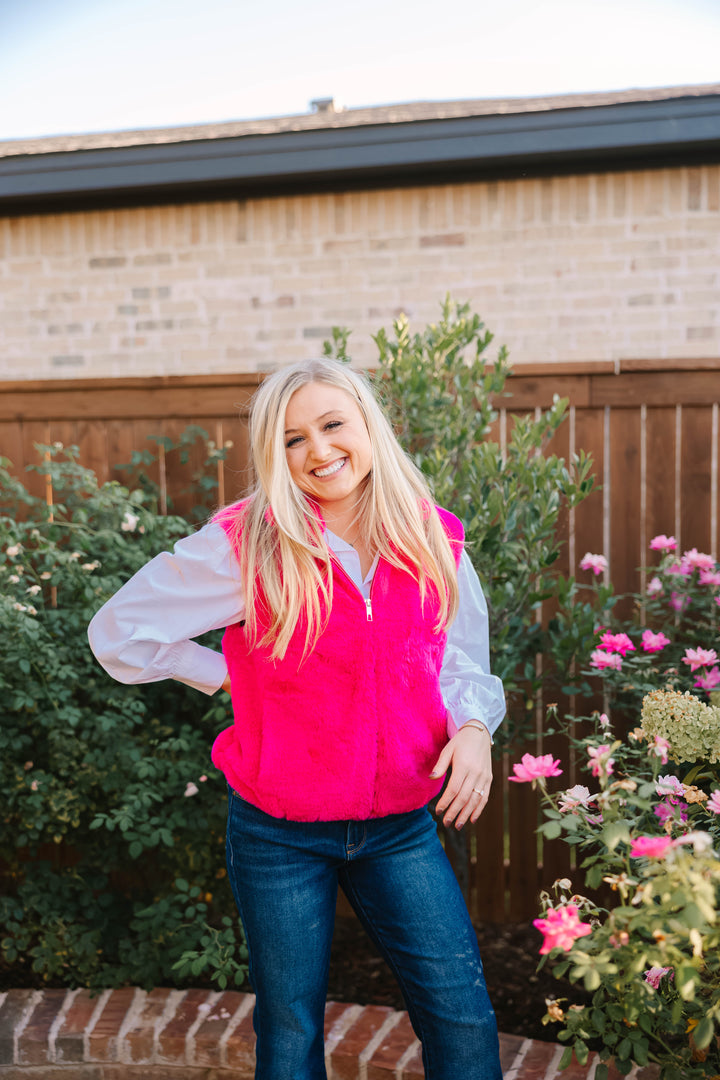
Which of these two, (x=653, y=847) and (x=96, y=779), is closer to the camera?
(x=653, y=847)

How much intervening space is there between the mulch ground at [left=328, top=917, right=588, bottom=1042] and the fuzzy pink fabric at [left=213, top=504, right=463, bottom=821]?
1.33m

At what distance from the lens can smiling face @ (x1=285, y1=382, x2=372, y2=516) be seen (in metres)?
1.73

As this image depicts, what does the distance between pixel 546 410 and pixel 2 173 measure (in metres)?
2.68

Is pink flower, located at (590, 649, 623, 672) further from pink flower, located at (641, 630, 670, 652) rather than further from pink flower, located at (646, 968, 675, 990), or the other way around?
pink flower, located at (646, 968, 675, 990)

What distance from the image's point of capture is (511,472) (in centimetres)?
254

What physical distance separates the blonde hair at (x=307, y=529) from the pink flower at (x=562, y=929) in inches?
25.5

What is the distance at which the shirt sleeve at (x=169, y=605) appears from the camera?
1.70 metres

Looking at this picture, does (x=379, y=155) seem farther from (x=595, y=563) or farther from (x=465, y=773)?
(x=465, y=773)

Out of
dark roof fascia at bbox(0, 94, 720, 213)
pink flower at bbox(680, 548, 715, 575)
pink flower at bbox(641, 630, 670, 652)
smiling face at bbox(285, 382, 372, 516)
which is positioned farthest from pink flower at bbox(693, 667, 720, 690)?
dark roof fascia at bbox(0, 94, 720, 213)

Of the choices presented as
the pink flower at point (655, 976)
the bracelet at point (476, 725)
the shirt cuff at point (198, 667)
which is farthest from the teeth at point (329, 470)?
the pink flower at point (655, 976)

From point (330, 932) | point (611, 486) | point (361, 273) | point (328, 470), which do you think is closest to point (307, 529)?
point (328, 470)

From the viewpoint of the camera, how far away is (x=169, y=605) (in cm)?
172

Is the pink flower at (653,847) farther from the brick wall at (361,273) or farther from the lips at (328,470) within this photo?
the brick wall at (361,273)

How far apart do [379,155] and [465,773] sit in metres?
2.79
